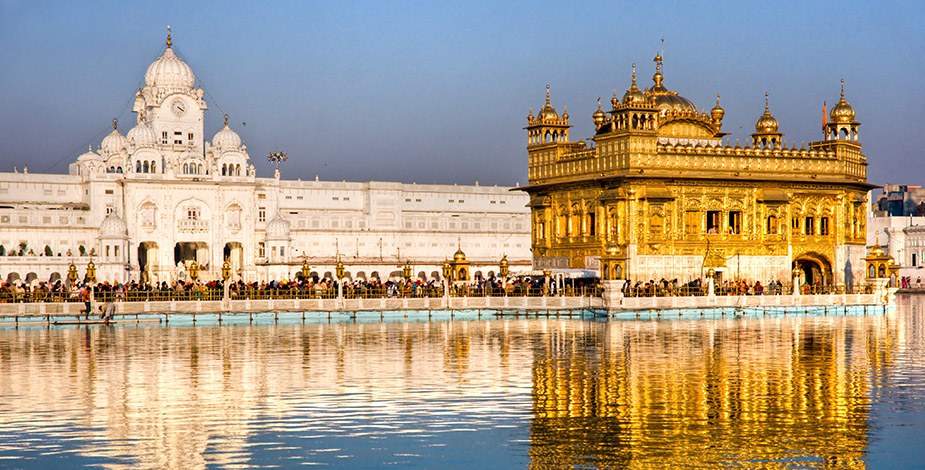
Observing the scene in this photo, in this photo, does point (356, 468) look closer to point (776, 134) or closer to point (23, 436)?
point (23, 436)

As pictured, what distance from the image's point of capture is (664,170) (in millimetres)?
49094

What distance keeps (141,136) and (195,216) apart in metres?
6.69

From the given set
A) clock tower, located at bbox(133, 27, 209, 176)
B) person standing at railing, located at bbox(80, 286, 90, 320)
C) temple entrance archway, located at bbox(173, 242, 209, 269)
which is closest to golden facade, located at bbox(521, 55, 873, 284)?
person standing at railing, located at bbox(80, 286, 90, 320)

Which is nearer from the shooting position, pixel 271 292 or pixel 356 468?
pixel 356 468

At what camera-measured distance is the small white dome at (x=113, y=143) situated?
8711 cm

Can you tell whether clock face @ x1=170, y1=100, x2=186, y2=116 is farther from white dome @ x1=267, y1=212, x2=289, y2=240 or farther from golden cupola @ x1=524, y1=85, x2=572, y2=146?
golden cupola @ x1=524, y1=85, x2=572, y2=146

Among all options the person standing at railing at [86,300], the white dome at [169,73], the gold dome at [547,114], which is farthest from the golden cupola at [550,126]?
the white dome at [169,73]

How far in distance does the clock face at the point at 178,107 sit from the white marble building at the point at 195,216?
8 cm

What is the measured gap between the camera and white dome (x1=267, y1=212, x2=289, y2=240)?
275 ft

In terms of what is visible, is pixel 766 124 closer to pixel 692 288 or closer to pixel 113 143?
pixel 692 288

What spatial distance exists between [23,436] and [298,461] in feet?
13.7

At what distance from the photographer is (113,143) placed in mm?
87500

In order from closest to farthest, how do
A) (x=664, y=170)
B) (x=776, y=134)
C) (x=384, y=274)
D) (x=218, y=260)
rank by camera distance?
(x=664, y=170)
(x=776, y=134)
(x=218, y=260)
(x=384, y=274)

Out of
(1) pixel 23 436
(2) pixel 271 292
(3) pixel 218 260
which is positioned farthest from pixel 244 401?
(3) pixel 218 260
